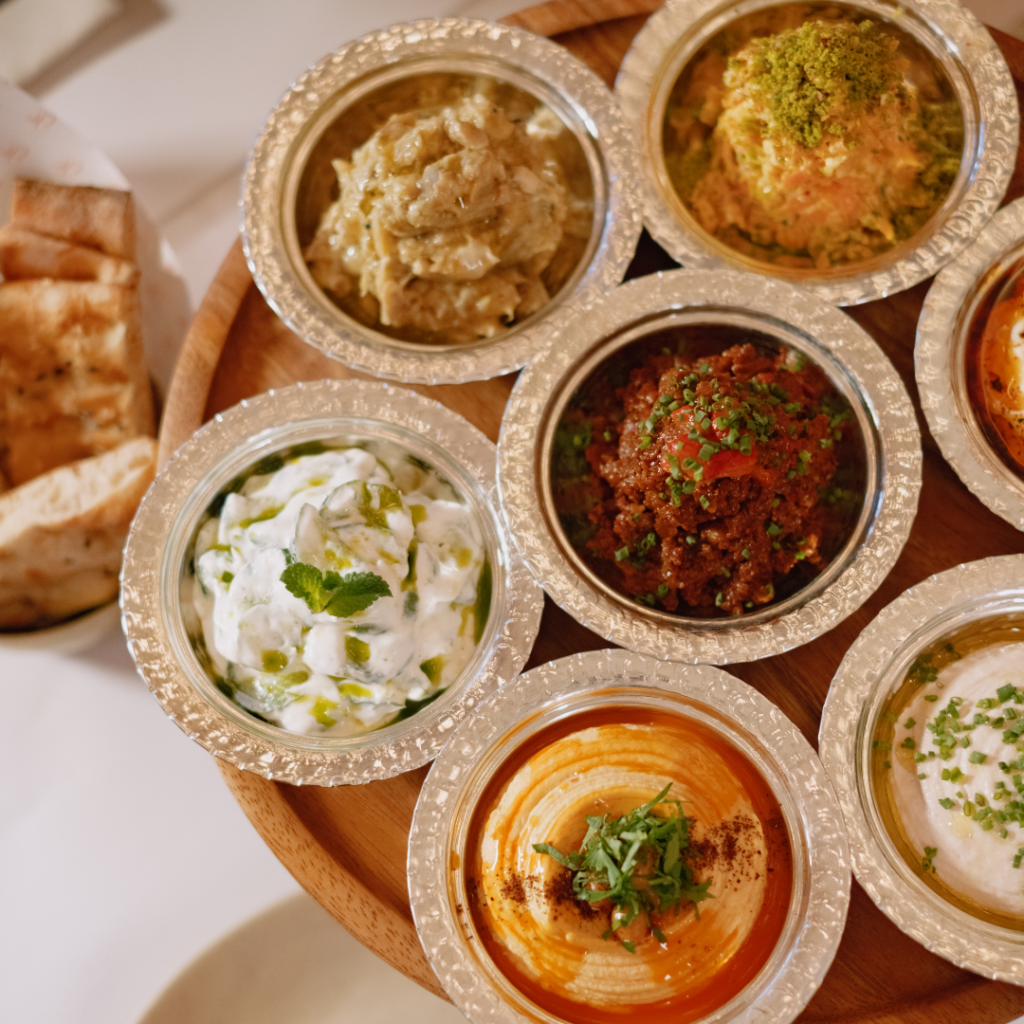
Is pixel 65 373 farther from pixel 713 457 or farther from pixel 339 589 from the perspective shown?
pixel 713 457

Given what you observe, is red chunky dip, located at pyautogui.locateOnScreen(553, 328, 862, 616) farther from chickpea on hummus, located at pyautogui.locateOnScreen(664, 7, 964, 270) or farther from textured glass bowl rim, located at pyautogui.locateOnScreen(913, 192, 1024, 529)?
chickpea on hummus, located at pyautogui.locateOnScreen(664, 7, 964, 270)

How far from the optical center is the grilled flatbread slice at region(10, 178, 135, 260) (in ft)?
8.46

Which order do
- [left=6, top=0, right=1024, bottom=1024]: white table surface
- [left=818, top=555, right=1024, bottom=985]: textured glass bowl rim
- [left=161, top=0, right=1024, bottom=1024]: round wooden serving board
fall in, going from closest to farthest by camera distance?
[left=818, top=555, right=1024, bottom=985]: textured glass bowl rim
[left=161, top=0, right=1024, bottom=1024]: round wooden serving board
[left=6, top=0, right=1024, bottom=1024]: white table surface

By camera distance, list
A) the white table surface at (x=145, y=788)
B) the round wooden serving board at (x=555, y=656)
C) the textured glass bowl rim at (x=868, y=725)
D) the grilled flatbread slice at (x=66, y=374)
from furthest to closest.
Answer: the white table surface at (x=145, y=788) < the grilled flatbread slice at (x=66, y=374) < the round wooden serving board at (x=555, y=656) < the textured glass bowl rim at (x=868, y=725)

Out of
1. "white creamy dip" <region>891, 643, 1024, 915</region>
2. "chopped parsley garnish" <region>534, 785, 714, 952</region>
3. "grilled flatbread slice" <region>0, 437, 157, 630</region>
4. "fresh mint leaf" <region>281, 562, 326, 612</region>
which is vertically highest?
"grilled flatbread slice" <region>0, 437, 157, 630</region>

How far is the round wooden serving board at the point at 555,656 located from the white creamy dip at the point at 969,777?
20 centimetres

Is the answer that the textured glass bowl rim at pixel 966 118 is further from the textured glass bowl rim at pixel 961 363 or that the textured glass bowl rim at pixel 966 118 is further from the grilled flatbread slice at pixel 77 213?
the grilled flatbread slice at pixel 77 213

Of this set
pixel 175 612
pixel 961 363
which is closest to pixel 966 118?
pixel 961 363

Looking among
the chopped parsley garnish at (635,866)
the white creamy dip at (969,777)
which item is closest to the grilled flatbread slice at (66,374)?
the chopped parsley garnish at (635,866)

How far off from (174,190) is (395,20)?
96 cm

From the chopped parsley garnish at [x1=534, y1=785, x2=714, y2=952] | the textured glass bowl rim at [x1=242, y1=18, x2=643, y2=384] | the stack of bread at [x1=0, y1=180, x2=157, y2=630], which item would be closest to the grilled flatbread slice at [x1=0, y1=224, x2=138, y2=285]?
the stack of bread at [x1=0, y1=180, x2=157, y2=630]

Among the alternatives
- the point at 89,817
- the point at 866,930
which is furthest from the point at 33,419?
the point at 866,930

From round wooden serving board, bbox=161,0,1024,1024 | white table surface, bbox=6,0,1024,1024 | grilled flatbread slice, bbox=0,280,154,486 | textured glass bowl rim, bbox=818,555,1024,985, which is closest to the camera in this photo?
textured glass bowl rim, bbox=818,555,1024,985

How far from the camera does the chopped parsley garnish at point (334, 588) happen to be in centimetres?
187
